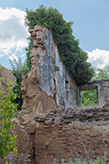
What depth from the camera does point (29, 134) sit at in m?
5.29

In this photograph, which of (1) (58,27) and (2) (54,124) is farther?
(1) (58,27)

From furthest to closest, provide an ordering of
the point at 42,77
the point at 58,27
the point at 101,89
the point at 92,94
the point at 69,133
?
the point at 92,94
the point at 101,89
the point at 58,27
the point at 42,77
the point at 69,133

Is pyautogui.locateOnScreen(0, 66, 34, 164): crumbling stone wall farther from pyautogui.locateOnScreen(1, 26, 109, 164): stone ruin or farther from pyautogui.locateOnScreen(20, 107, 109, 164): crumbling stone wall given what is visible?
pyautogui.locateOnScreen(20, 107, 109, 164): crumbling stone wall

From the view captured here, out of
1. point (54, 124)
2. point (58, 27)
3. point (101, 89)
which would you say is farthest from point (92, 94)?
point (54, 124)

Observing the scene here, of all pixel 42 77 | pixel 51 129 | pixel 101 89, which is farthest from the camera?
pixel 101 89

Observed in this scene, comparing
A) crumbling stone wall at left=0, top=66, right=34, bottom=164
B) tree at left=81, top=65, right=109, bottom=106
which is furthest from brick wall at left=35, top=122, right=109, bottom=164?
tree at left=81, top=65, right=109, bottom=106

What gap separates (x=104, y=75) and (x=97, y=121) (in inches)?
768

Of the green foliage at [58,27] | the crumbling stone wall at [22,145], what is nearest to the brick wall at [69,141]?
the crumbling stone wall at [22,145]

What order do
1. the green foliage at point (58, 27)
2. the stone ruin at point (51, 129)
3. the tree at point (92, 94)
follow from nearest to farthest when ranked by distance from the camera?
the stone ruin at point (51, 129)
the green foliage at point (58, 27)
the tree at point (92, 94)

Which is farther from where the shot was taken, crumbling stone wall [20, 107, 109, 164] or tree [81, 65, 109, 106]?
tree [81, 65, 109, 106]

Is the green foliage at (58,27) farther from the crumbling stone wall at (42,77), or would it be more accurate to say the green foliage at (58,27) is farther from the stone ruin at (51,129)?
the stone ruin at (51,129)

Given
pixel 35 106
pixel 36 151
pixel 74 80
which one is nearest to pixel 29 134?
pixel 36 151

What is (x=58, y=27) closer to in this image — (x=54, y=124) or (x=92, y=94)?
(x=54, y=124)

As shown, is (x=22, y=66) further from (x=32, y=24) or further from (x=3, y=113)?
(x=3, y=113)
